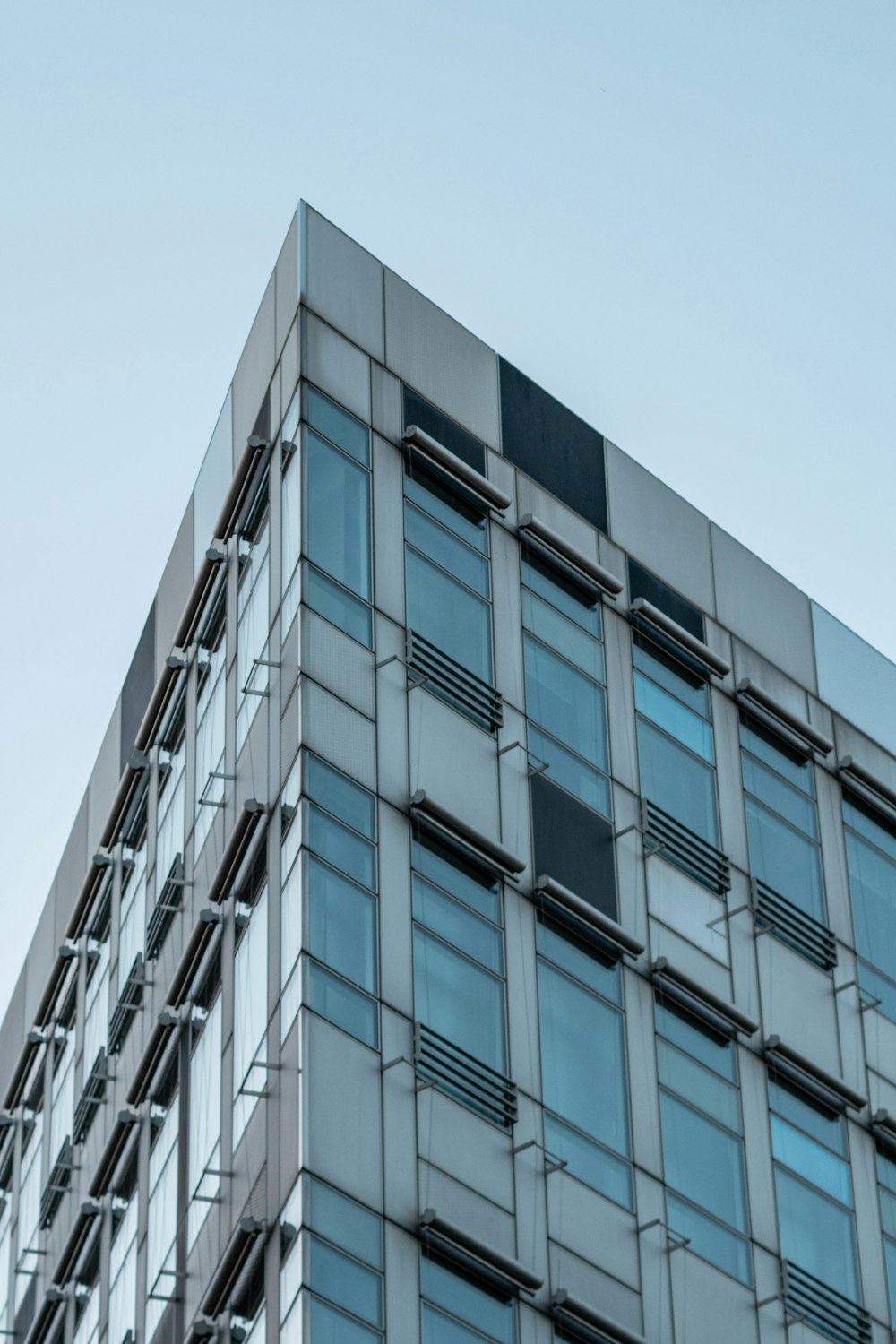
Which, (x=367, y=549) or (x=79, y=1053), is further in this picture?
(x=79, y=1053)

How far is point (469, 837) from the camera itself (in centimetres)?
3694

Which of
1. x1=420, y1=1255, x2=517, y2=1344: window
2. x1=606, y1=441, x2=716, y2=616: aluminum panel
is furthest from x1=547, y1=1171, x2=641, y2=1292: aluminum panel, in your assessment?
x1=606, y1=441, x2=716, y2=616: aluminum panel

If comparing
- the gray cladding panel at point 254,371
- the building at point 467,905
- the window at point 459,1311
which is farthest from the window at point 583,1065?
the gray cladding panel at point 254,371

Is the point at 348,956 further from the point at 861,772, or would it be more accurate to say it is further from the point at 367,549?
the point at 861,772

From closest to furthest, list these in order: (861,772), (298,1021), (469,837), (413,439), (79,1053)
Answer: (298,1021)
(469,837)
(413,439)
(861,772)
(79,1053)

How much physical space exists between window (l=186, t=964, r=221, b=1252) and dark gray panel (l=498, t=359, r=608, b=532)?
879 cm

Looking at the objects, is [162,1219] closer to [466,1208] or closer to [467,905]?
[467,905]

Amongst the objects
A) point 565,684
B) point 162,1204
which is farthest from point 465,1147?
A: point 565,684

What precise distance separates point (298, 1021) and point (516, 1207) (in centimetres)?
365

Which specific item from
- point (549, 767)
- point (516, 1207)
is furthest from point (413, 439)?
point (516, 1207)

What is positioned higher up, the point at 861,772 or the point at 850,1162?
the point at 861,772

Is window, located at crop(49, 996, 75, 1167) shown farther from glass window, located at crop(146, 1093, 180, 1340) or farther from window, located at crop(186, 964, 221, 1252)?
window, located at crop(186, 964, 221, 1252)

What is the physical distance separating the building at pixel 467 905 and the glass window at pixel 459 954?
0.20 ft

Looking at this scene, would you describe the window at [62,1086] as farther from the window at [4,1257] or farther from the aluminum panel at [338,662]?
the aluminum panel at [338,662]
